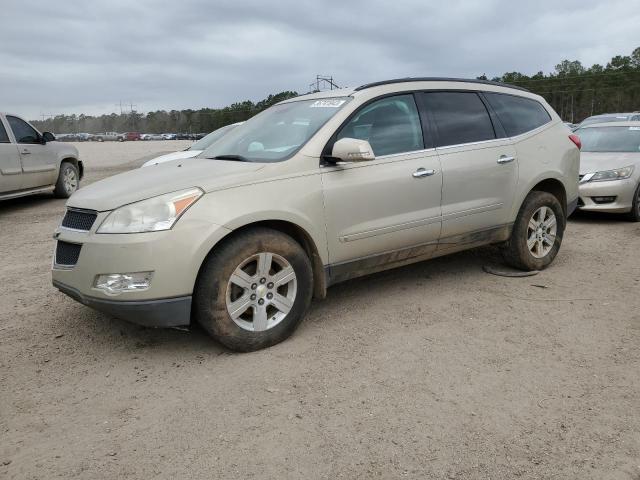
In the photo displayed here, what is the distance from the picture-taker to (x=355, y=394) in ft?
10.4

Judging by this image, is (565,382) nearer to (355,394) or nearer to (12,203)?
(355,394)

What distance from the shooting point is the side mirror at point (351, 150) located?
3.84 meters

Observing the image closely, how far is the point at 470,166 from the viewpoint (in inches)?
186

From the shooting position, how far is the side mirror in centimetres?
384

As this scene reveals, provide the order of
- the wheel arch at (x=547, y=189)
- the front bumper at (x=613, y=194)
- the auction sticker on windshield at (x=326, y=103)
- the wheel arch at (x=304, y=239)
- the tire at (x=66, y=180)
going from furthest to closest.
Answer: the tire at (x=66, y=180) → the front bumper at (x=613, y=194) → the wheel arch at (x=547, y=189) → the auction sticker on windshield at (x=326, y=103) → the wheel arch at (x=304, y=239)

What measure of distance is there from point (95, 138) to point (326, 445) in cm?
12707

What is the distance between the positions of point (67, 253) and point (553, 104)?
94.5 metres

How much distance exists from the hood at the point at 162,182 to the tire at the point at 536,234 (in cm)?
269

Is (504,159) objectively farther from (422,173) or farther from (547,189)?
(422,173)

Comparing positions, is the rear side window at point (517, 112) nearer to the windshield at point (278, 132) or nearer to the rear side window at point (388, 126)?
the rear side window at point (388, 126)

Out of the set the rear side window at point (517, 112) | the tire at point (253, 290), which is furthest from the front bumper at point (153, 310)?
the rear side window at point (517, 112)

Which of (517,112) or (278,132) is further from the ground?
(517,112)

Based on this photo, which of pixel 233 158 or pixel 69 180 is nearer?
pixel 233 158

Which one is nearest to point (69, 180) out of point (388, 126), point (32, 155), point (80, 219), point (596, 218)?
point (32, 155)
